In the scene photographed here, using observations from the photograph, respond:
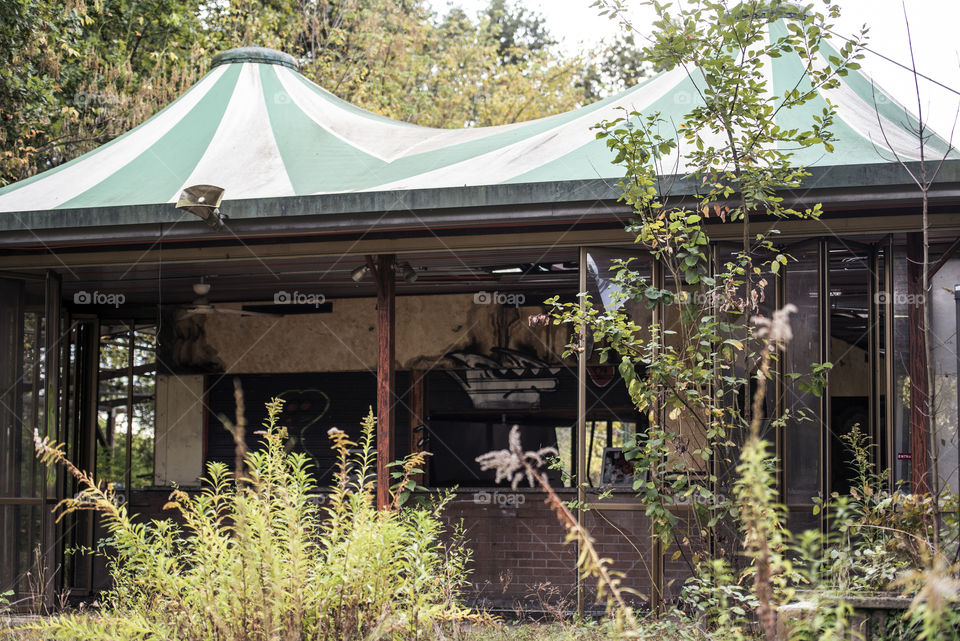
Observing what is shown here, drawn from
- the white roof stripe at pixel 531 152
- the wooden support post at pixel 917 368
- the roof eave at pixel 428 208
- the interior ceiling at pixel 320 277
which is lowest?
the wooden support post at pixel 917 368

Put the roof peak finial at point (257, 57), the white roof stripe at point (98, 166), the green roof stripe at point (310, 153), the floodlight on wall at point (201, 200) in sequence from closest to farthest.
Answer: the floodlight on wall at point (201, 200)
the green roof stripe at point (310, 153)
the white roof stripe at point (98, 166)
the roof peak finial at point (257, 57)

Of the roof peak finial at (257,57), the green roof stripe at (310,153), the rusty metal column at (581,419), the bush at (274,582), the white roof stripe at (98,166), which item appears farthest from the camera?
the roof peak finial at (257,57)

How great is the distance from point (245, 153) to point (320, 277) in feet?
4.23

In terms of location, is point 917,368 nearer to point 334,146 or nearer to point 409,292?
point 334,146

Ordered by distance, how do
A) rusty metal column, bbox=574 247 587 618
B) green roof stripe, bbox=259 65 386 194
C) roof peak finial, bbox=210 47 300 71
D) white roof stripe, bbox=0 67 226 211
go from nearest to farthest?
rusty metal column, bbox=574 247 587 618
green roof stripe, bbox=259 65 386 194
white roof stripe, bbox=0 67 226 211
roof peak finial, bbox=210 47 300 71

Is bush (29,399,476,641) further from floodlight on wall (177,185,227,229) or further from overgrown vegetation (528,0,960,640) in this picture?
floodlight on wall (177,185,227,229)

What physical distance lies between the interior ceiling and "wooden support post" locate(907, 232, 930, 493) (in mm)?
1997

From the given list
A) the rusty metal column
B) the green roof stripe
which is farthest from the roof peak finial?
the rusty metal column

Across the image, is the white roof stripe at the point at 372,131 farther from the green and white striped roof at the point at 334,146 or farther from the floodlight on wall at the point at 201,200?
the floodlight on wall at the point at 201,200

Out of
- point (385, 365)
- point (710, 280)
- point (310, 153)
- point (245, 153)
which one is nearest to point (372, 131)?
point (310, 153)

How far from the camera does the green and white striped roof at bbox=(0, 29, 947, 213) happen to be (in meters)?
5.95

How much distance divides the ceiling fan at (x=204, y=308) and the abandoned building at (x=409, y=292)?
0.03m

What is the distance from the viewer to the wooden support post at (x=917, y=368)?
18.1 feet

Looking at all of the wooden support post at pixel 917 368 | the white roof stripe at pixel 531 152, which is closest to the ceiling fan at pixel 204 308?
the white roof stripe at pixel 531 152
